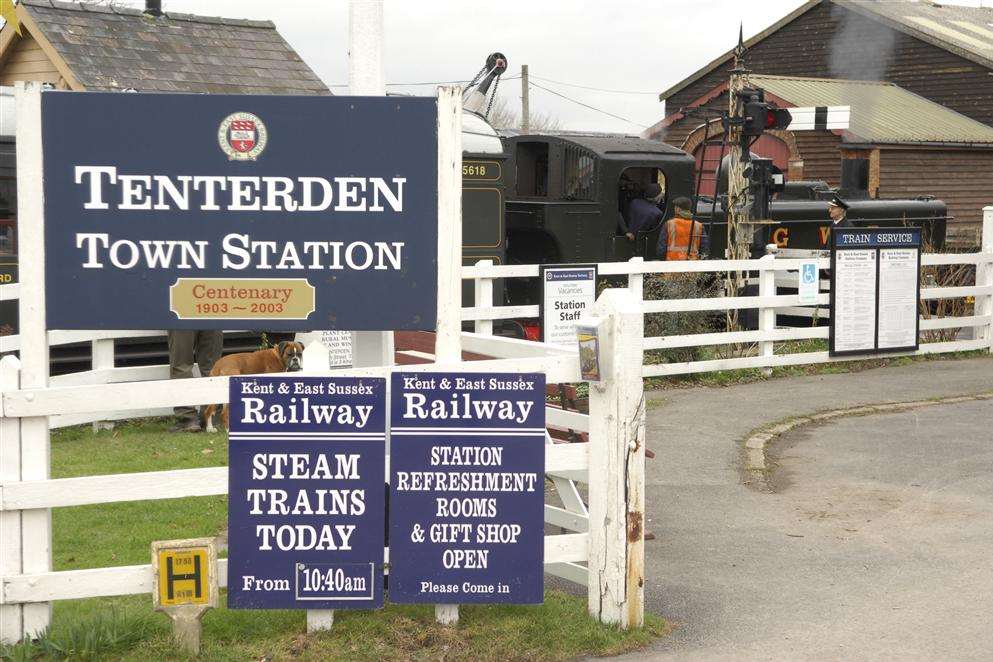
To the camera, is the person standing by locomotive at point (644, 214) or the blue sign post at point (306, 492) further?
the person standing by locomotive at point (644, 214)

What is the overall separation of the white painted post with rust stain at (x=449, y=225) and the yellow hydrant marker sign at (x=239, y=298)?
0.57 m

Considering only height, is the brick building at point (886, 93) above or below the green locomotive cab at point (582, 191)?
above

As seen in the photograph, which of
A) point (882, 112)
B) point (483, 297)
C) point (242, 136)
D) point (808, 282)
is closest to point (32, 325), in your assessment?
point (242, 136)

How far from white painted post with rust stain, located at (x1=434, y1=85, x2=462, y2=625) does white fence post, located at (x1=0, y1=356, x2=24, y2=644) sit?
1.73 metres

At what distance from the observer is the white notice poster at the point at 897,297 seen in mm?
14836

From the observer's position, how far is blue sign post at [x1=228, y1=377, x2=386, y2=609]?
17.1 ft

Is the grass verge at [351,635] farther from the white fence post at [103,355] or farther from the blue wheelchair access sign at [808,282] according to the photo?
the blue wheelchair access sign at [808,282]

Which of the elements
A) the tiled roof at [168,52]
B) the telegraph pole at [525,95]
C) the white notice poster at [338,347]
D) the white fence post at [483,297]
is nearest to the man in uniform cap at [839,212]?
the white fence post at [483,297]

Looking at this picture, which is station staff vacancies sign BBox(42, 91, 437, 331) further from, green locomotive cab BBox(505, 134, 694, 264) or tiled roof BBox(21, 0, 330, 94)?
tiled roof BBox(21, 0, 330, 94)

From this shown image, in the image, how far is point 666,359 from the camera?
14203mm

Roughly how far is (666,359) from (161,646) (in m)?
9.71

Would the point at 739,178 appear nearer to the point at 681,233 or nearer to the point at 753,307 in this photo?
the point at 681,233

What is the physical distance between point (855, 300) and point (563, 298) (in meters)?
4.18

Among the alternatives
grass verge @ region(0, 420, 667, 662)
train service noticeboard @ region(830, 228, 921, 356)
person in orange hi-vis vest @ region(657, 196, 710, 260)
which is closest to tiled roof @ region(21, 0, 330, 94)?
person in orange hi-vis vest @ region(657, 196, 710, 260)
